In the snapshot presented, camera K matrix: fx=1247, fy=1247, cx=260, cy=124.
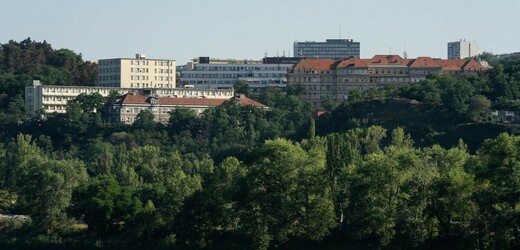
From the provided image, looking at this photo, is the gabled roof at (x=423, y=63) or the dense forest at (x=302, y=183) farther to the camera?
the gabled roof at (x=423, y=63)

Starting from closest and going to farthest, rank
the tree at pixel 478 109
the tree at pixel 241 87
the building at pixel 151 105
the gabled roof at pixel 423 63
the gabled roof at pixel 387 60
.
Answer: the tree at pixel 478 109, the building at pixel 151 105, the gabled roof at pixel 423 63, the gabled roof at pixel 387 60, the tree at pixel 241 87

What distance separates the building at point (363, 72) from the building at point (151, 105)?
14355 millimetres

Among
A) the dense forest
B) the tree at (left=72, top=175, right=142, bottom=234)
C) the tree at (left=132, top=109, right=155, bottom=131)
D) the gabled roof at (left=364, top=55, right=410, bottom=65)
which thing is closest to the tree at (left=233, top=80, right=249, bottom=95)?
the gabled roof at (left=364, top=55, right=410, bottom=65)

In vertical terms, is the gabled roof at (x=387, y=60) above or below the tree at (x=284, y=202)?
above

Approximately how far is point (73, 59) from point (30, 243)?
277 ft

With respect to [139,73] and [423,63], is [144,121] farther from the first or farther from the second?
[423,63]

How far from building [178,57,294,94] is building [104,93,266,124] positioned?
22.2 meters

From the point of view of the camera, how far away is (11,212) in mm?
93875

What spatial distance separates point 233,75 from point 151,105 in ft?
99.0

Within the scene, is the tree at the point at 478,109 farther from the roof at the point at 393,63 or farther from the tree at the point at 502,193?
the tree at the point at 502,193

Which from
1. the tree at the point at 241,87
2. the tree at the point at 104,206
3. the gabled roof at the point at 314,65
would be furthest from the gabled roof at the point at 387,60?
the tree at the point at 104,206

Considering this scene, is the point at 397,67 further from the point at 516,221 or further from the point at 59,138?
the point at 516,221

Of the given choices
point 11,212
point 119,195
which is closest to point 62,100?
point 11,212

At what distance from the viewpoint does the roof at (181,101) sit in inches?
5458
